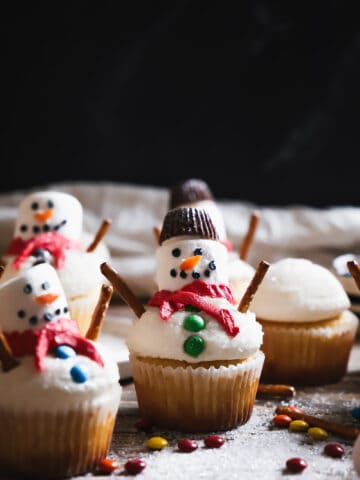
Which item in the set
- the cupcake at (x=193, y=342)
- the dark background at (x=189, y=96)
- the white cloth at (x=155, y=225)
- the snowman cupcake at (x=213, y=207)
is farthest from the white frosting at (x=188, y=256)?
the dark background at (x=189, y=96)

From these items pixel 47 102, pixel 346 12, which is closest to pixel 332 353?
pixel 346 12

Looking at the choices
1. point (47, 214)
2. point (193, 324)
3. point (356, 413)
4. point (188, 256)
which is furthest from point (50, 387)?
point (47, 214)

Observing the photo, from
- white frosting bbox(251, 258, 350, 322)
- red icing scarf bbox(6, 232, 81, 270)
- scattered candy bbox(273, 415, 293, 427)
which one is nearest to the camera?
scattered candy bbox(273, 415, 293, 427)

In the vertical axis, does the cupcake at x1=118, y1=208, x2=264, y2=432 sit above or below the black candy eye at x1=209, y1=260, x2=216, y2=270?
below

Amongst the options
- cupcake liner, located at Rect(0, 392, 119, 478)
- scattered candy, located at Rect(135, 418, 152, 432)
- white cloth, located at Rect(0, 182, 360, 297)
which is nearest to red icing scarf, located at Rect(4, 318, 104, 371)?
cupcake liner, located at Rect(0, 392, 119, 478)

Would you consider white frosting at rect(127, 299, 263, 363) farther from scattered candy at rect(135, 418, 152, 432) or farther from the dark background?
the dark background

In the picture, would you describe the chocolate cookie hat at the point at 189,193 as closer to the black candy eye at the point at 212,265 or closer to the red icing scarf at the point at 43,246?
the red icing scarf at the point at 43,246
